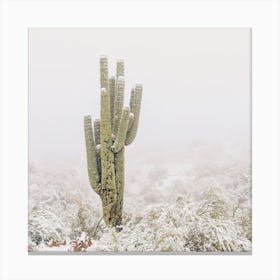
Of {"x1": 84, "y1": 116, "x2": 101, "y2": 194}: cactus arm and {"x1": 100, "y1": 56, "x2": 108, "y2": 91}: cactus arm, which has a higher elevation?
{"x1": 100, "y1": 56, "x2": 108, "y2": 91}: cactus arm

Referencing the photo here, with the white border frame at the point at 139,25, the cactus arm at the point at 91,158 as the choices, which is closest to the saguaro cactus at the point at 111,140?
the cactus arm at the point at 91,158

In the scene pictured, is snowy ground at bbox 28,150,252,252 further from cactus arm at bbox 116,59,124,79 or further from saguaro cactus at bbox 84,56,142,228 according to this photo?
cactus arm at bbox 116,59,124,79

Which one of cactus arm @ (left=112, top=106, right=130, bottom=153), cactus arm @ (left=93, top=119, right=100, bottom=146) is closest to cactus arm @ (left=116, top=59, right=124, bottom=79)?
cactus arm @ (left=112, top=106, right=130, bottom=153)

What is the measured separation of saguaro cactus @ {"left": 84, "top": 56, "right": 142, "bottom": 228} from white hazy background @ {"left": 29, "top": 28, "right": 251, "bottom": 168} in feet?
0.19

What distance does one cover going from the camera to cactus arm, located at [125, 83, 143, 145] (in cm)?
368

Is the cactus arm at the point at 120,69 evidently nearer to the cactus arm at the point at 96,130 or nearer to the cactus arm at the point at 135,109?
the cactus arm at the point at 135,109

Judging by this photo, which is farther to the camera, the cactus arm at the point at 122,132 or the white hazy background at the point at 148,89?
the white hazy background at the point at 148,89

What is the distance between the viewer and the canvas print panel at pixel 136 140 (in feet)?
12.1

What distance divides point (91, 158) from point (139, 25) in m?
1.04

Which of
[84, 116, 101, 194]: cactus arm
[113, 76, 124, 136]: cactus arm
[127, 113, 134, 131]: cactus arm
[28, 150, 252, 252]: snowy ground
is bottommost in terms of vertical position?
[28, 150, 252, 252]: snowy ground

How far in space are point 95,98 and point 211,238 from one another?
4.35 ft

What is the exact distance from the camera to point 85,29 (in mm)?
3727

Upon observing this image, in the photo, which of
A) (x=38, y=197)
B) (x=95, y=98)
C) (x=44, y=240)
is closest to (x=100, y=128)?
(x=95, y=98)

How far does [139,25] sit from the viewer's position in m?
3.72
